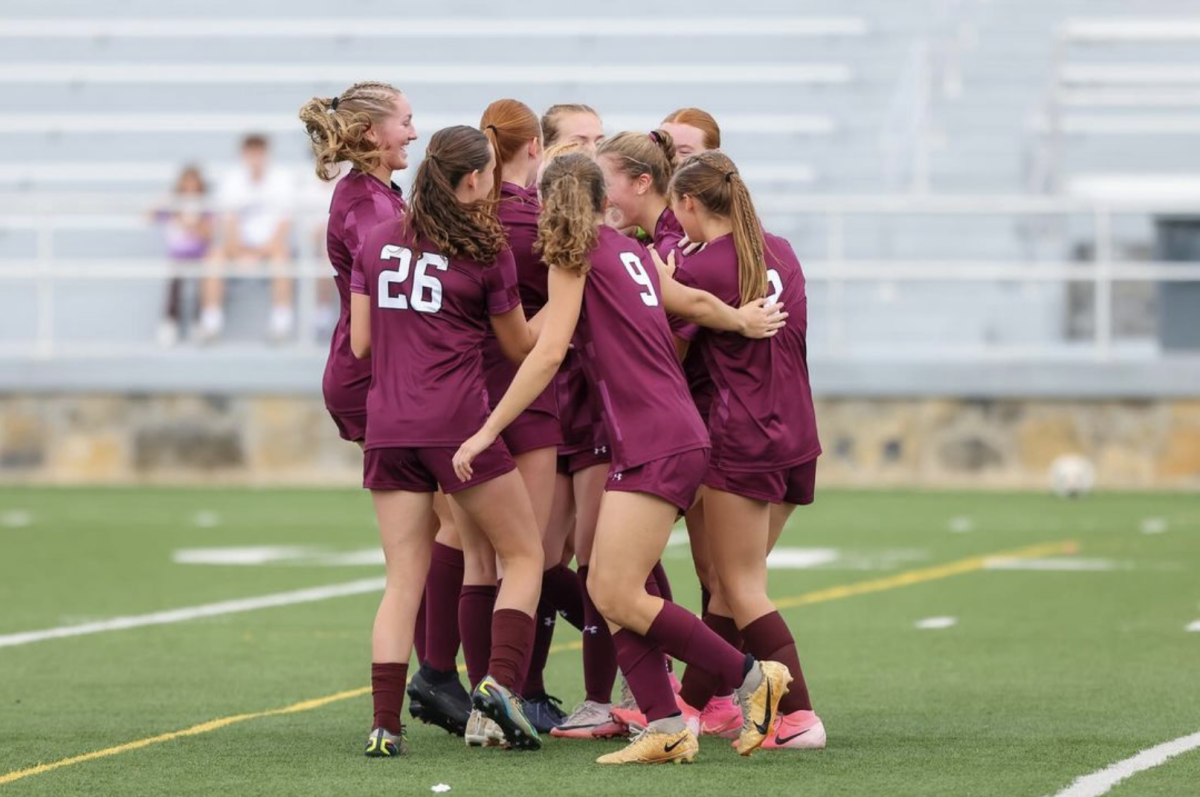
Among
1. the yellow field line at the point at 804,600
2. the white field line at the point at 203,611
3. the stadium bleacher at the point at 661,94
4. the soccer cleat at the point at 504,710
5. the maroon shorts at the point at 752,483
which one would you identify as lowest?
the white field line at the point at 203,611

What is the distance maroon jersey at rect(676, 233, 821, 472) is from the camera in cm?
655

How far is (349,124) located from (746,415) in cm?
146

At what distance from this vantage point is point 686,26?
26.2 meters

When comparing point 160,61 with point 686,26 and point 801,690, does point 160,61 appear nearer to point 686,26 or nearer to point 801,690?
point 686,26

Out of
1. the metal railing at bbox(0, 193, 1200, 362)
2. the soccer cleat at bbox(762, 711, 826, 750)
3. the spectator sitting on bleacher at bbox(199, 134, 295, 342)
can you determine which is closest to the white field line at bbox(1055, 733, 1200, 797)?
the soccer cleat at bbox(762, 711, 826, 750)

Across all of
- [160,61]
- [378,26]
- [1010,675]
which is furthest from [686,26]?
[1010,675]

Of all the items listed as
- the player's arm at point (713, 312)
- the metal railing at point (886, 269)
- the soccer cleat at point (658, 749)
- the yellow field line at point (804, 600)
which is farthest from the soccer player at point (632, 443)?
the metal railing at point (886, 269)

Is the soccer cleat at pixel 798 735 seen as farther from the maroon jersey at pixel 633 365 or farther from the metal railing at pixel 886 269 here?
the metal railing at pixel 886 269

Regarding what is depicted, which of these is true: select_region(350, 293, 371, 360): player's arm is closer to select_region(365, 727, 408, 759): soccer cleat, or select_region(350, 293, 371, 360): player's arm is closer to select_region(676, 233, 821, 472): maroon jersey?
select_region(676, 233, 821, 472): maroon jersey

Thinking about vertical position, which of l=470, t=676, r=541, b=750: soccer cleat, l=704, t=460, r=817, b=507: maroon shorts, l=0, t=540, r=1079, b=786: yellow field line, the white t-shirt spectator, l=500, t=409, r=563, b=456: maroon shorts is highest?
the white t-shirt spectator

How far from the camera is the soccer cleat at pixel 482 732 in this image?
651cm

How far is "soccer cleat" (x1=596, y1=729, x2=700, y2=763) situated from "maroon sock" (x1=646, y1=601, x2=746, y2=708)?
0.20 m

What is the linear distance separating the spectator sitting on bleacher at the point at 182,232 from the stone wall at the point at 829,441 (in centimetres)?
98

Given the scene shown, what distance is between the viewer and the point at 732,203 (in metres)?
6.57
